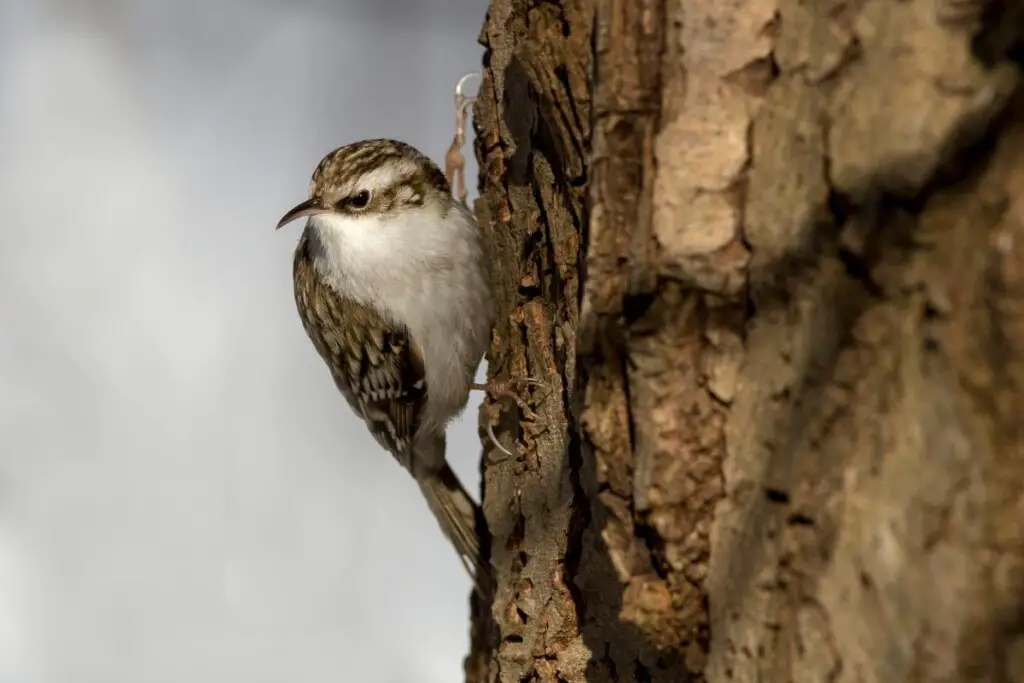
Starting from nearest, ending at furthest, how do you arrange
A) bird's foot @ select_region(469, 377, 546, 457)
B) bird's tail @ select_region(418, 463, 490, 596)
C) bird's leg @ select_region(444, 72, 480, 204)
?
bird's foot @ select_region(469, 377, 546, 457)
bird's tail @ select_region(418, 463, 490, 596)
bird's leg @ select_region(444, 72, 480, 204)

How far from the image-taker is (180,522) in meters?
3.30

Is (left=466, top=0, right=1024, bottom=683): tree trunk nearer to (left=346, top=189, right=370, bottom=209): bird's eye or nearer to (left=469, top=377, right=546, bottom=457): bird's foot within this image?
(left=469, top=377, right=546, bottom=457): bird's foot

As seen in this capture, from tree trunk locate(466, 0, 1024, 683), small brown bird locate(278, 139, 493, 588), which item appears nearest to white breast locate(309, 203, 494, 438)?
small brown bird locate(278, 139, 493, 588)

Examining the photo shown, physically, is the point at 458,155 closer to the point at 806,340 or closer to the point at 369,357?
the point at 369,357

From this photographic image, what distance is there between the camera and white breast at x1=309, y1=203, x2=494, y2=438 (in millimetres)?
2211

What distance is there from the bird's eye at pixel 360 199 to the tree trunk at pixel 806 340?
101cm

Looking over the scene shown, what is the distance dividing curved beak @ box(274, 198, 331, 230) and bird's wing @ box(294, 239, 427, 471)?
21 centimetres

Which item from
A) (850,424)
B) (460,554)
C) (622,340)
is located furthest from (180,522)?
(850,424)

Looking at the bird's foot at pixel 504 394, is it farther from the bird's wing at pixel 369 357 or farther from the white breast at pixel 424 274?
the bird's wing at pixel 369 357

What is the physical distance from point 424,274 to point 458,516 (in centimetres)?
57

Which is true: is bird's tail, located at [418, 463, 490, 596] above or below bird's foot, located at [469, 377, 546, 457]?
below

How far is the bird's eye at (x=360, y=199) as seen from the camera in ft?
7.43

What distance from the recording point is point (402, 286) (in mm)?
2318

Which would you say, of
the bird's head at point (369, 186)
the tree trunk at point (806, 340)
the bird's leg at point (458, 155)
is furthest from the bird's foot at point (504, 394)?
the bird's leg at point (458, 155)
